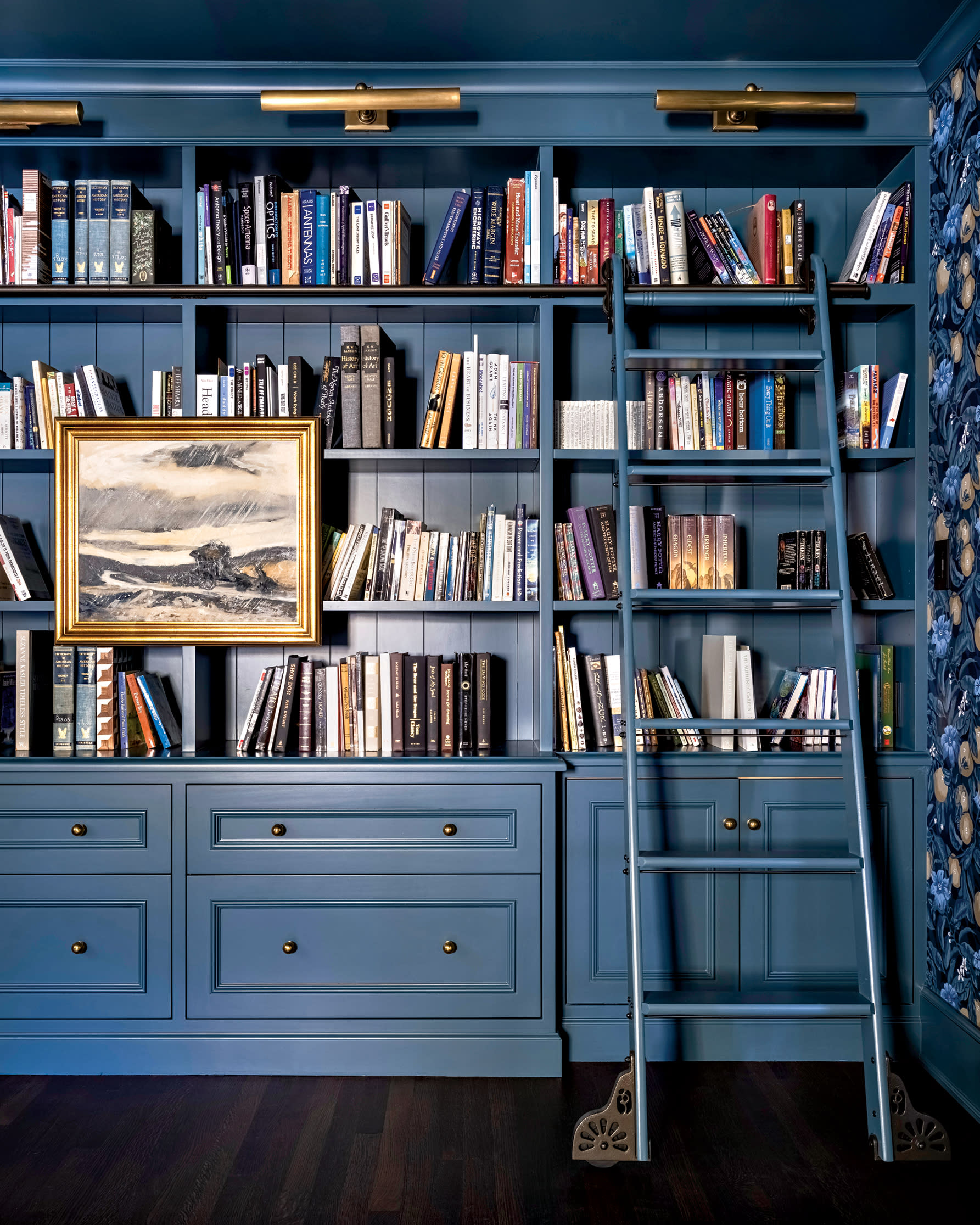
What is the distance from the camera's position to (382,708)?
253 cm

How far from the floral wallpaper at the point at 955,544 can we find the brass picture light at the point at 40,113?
223 cm

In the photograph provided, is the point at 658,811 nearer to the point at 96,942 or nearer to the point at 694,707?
the point at 694,707

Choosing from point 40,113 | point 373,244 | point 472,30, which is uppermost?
point 472,30

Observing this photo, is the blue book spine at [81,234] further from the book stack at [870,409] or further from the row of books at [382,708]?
the book stack at [870,409]

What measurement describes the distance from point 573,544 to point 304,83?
144 centimetres

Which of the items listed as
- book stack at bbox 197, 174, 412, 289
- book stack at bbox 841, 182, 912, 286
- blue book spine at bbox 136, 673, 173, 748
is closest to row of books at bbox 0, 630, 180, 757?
blue book spine at bbox 136, 673, 173, 748

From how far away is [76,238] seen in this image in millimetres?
2527

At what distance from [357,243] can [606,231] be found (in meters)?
0.68

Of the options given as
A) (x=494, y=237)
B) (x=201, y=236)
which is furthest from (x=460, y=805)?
(x=201, y=236)

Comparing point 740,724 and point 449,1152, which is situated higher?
point 740,724

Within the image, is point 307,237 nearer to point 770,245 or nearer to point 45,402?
point 45,402

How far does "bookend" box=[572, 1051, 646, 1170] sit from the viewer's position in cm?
195

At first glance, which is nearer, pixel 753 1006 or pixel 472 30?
pixel 753 1006

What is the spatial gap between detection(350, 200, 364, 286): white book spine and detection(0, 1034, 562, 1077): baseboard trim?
201 cm
